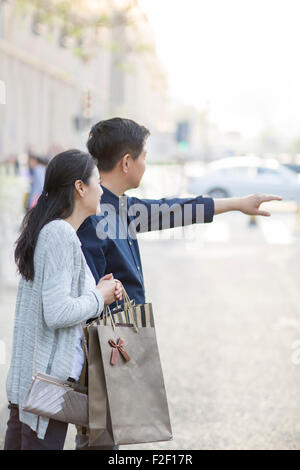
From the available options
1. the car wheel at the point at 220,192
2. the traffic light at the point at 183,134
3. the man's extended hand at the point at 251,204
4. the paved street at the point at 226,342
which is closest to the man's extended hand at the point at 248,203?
the man's extended hand at the point at 251,204

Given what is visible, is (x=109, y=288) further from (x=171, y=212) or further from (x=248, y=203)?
(x=248, y=203)

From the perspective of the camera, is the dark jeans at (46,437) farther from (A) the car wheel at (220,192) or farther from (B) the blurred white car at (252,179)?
(A) the car wheel at (220,192)

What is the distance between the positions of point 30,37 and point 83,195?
91.0 ft

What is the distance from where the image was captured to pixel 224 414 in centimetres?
499

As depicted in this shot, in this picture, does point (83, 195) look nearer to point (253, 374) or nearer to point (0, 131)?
point (253, 374)

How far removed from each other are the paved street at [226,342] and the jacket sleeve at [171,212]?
38.1 inches

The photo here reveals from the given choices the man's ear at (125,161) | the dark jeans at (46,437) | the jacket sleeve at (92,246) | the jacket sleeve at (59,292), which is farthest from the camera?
the man's ear at (125,161)

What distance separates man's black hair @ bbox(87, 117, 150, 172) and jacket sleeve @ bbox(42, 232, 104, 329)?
538 millimetres

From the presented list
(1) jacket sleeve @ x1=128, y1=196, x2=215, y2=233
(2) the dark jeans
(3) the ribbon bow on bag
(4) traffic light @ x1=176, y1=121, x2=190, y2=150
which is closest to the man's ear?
(1) jacket sleeve @ x1=128, y1=196, x2=215, y2=233

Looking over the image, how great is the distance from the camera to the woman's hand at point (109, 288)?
8.36 feet

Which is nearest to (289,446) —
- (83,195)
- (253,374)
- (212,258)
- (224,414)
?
(224,414)

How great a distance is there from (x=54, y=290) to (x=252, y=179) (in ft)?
8.41

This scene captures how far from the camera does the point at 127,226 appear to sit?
9.50 ft

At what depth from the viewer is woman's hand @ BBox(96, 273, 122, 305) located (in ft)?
8.36
